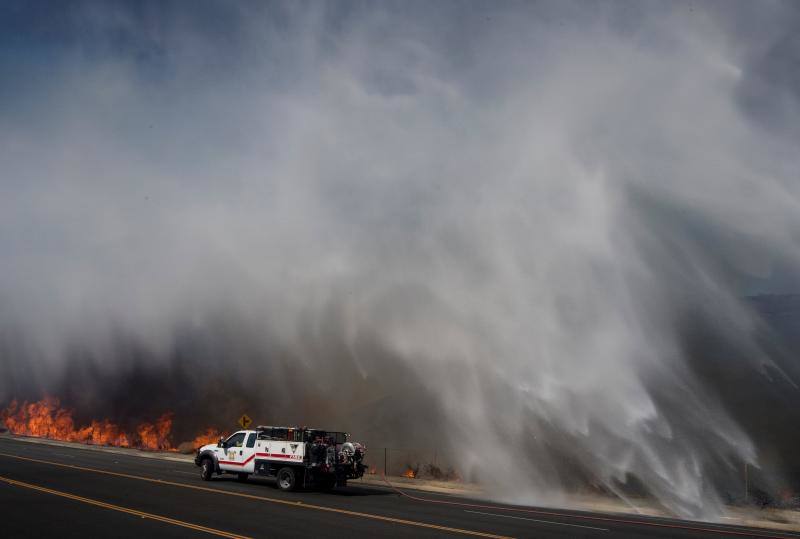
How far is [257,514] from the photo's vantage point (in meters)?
18.8

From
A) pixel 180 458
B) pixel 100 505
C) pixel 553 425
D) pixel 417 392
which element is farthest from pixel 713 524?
pixel 417 392

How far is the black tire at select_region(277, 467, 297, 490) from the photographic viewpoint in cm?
2714

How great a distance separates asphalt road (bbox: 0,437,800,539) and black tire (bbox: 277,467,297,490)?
0.59m

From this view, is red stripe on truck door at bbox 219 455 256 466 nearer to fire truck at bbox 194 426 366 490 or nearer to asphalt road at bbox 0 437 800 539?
fire truck at bbox 194 426 366 490

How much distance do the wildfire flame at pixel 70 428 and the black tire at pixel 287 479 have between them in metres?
49.8

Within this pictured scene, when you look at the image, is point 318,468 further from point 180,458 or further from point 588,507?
point 180,458

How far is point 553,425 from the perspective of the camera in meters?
68.2

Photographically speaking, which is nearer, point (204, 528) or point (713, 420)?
point (204, 528)

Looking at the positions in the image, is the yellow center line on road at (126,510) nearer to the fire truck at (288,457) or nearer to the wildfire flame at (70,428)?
the fire truck at (288,457)

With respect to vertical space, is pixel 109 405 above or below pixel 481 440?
above

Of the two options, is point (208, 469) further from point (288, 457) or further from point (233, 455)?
point (288, 457)

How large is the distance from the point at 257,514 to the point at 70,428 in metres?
83.5

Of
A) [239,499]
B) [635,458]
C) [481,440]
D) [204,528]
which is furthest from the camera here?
[481,440]

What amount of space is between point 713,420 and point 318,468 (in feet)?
237
